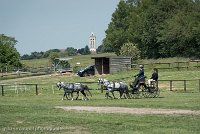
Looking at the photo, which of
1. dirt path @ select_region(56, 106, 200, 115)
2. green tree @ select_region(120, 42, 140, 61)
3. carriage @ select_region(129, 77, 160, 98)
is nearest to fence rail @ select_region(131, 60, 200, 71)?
green tree @ select_region(120, 42, 140, 61)

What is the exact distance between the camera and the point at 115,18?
10500cm

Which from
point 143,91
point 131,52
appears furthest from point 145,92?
point 131,52

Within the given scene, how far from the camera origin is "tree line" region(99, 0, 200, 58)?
83125 millimetres

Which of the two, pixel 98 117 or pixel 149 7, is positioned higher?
pixel 149 7

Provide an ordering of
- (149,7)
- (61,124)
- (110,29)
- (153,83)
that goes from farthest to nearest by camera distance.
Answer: (110,29) < (149,7) < (153,83) < (61,124)

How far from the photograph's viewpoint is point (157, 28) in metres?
90.9

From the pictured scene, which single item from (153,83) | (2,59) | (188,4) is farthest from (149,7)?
(153,83)

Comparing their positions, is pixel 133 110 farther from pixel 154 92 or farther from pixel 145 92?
pixel 154 92

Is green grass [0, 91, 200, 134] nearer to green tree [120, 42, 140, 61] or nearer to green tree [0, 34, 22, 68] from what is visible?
green tree [120, 42, 140, 61]

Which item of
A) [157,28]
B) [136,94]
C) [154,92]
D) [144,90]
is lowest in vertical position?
[136,94]

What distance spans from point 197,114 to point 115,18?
8706cm

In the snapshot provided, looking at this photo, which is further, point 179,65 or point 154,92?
point 179,65

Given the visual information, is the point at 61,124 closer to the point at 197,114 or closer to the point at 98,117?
the point at 98,117

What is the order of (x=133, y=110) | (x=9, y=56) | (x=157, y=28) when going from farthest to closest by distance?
(x=9, y=56)
(x=157, y=28)
(x=133, y=110)
